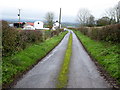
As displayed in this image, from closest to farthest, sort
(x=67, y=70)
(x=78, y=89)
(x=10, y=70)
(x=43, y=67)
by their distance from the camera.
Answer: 1. (x=78, y=89)
2. (x=10, y=70)
3. (x=67, y=70)
4. (x=43, y=67)

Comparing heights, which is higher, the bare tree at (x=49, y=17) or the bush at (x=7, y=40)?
the bare tree at (x=49, y=17)

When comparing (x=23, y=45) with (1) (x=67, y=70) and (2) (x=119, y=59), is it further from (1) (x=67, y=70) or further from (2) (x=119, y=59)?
(2) (x=119, y=59)

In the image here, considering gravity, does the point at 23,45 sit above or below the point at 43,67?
above

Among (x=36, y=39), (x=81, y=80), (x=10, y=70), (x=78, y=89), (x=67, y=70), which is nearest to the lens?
(x=78, y=89)

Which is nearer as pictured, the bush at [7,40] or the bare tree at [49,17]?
the bush at [7,40]

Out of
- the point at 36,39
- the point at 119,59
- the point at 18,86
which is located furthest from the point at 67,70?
the point at 36,39

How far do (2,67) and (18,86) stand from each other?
2178mm

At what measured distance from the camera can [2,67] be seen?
786 cm

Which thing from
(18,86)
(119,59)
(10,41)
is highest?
(10,41)

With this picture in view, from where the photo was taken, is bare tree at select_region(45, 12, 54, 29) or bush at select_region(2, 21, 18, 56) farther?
bare tree at select_region(45, 12, 54, 29)

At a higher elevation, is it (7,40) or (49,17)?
(49,17)

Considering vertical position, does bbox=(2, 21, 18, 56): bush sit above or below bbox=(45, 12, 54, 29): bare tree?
below

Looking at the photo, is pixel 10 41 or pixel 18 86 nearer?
pixel 18 86

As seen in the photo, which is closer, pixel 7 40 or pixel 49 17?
pixel 7 40
